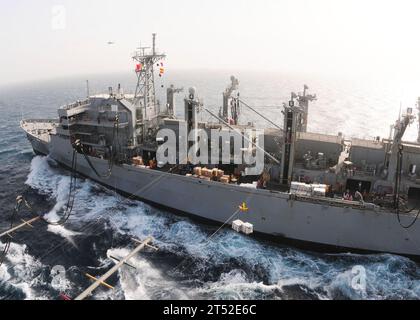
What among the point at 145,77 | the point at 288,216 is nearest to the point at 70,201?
the point at 145,77

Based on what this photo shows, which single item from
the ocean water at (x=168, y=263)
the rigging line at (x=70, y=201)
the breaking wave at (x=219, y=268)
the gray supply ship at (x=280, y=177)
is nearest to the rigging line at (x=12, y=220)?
the ocean water at (x=168, y=263)

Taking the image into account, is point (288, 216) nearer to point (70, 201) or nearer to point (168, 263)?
point (168, 263)

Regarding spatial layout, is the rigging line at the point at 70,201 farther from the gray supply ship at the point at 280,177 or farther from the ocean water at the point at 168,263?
the gray supply ship at the point at 280,177

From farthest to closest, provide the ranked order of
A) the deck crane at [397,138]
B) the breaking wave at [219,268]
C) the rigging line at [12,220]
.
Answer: the rigging line at [12,220]
the deck crane at [397,138]
the breaking wave at [219,268]

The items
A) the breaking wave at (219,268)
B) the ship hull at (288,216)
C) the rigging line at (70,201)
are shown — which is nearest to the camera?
the breaking wave at (219,268)
